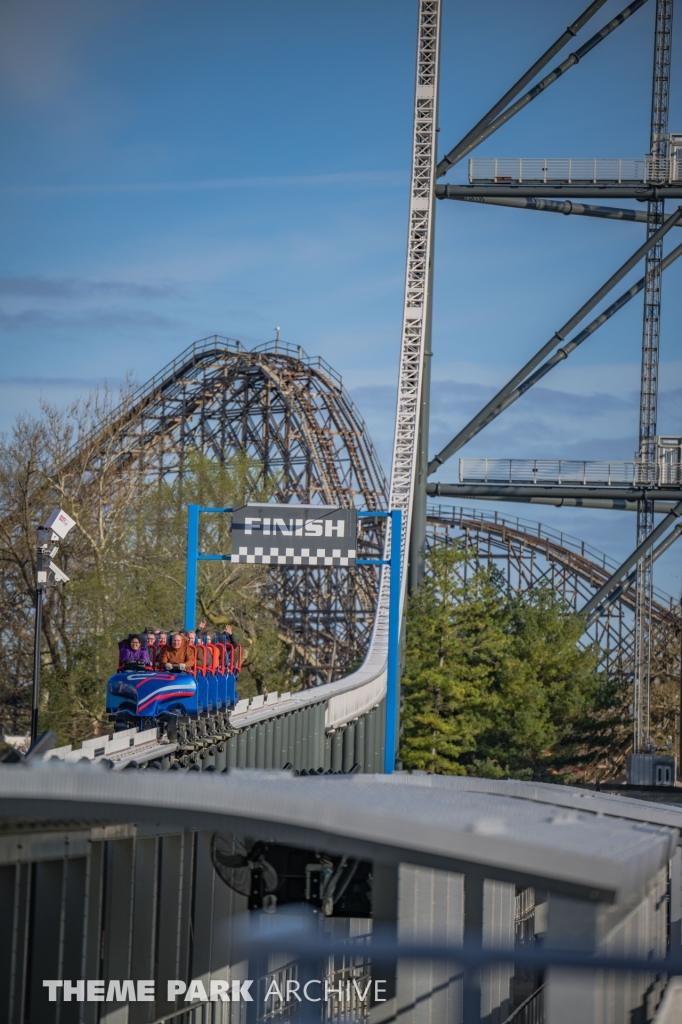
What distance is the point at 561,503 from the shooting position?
32906 mm

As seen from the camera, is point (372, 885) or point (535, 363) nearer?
point (372, 885)

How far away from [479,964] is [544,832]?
1.63 feet

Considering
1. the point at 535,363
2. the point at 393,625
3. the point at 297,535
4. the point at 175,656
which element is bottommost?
→ the point at 175,656

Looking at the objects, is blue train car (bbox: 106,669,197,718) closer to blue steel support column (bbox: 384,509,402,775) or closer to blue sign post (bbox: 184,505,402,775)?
blue sign post (bbox: 184,505,402,775)

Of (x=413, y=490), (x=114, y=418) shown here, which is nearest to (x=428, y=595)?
(x=413, y=490)

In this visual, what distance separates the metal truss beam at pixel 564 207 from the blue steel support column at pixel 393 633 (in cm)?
1131

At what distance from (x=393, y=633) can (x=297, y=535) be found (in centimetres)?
325

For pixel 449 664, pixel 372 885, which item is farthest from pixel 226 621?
pixel 372 885

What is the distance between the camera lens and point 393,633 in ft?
83.5

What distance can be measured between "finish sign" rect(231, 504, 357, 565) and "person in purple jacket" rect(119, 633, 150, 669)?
23.8ft

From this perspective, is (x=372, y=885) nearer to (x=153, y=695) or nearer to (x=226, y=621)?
(x=153, y=695)

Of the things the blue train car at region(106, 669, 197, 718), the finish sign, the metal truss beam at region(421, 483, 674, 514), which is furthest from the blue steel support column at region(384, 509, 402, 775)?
the blue train car at region(106, 669, 197, 718)

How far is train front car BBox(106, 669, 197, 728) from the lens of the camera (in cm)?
1570

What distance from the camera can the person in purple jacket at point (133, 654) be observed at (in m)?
16.0
